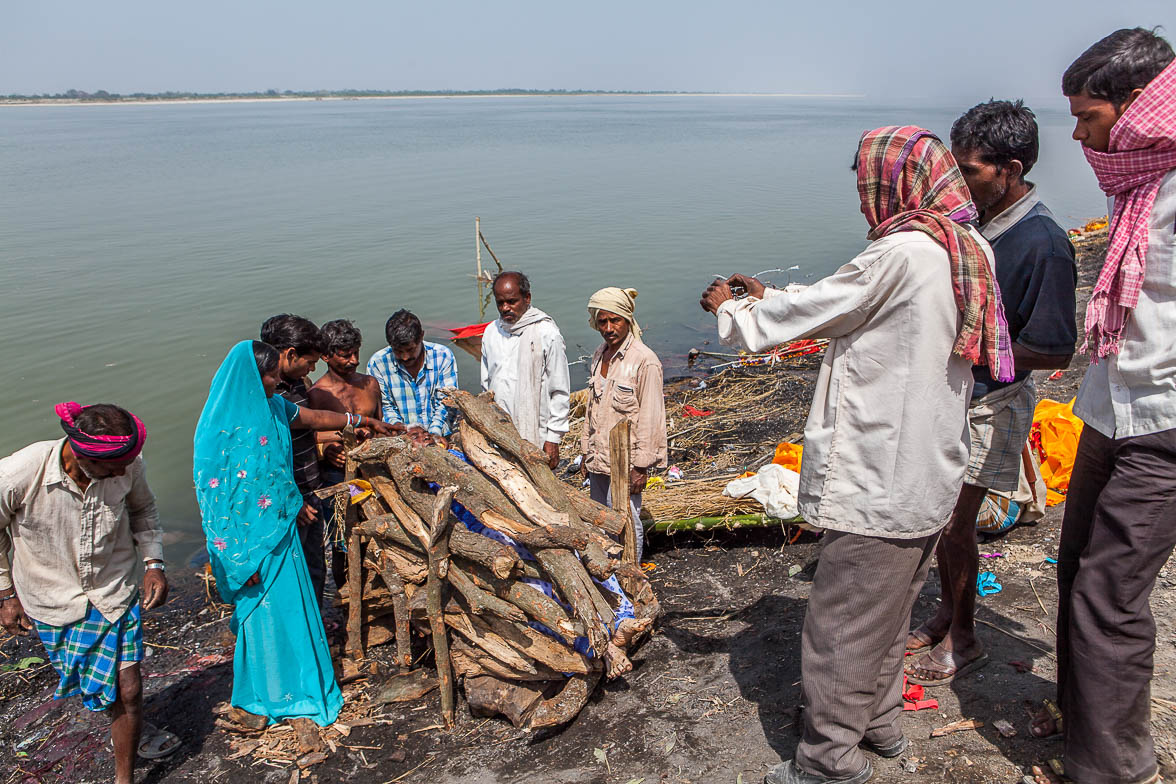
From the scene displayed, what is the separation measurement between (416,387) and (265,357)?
1544 millimetres

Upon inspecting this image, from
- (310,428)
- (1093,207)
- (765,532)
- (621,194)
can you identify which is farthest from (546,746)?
(1093,207)

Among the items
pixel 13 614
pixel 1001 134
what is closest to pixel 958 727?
pixel 1001 134

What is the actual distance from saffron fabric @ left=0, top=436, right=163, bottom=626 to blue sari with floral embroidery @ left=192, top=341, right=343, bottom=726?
38 cm

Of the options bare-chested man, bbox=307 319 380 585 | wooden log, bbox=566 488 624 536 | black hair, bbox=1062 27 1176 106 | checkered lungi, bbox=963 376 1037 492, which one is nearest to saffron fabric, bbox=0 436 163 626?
bare-chested man, bbox=307 319 380 585

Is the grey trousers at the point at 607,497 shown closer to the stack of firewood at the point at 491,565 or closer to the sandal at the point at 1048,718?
the stack of firewood at the point at 491,565

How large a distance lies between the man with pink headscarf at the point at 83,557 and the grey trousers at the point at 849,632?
2.78 m

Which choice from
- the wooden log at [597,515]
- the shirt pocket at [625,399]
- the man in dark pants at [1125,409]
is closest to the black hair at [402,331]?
the shirt pocket at [625,399]

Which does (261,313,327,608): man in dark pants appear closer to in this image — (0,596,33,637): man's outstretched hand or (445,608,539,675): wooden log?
(445,608,539,675): wooden log

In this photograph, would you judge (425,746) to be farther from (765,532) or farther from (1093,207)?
(1093,207)

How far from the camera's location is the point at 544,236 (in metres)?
22.0

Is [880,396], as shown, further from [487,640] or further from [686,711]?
[487,640]

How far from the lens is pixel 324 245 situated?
66.5ft

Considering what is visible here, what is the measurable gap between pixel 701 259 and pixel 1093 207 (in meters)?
17.4

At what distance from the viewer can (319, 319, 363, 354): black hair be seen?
475 cm
